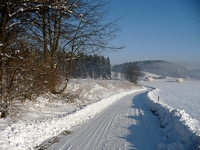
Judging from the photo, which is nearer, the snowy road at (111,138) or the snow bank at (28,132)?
the snow bank at (28,132)

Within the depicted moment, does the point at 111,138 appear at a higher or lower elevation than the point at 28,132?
lower

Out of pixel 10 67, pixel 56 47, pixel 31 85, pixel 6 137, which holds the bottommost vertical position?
pixel 6 137

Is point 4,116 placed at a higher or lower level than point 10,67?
lower

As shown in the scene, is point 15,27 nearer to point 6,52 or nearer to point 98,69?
point 6,52

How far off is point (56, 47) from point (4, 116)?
7.17 metres

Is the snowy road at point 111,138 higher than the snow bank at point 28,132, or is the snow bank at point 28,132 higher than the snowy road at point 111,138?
the snow bank at point 28,132

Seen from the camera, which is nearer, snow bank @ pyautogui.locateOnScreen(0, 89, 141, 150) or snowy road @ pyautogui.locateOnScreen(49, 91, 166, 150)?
snow bank @ pyautogui.locateOnScreen(0, 89, 141, 150)

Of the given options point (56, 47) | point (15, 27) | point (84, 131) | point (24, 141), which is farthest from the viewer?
point (56, 47)

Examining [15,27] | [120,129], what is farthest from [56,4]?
[120,129]

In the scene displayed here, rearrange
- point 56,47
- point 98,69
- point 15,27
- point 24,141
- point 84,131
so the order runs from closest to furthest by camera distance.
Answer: point 24,141
point 84,131
point 15,27
point 56,47
point 98,69

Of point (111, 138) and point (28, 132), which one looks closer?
point (28, 132)

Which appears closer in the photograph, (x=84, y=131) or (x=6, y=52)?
(x=6, y=52)

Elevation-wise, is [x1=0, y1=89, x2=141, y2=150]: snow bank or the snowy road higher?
[x1=0, y1=89, x2=141, y2=150]: snow bank

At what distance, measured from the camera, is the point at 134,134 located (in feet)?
25.4
